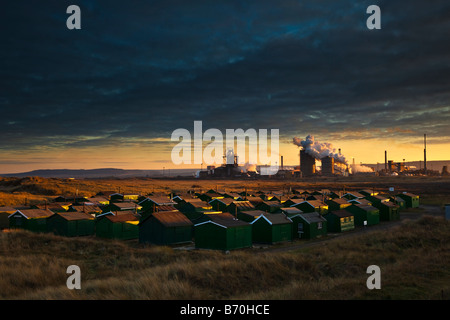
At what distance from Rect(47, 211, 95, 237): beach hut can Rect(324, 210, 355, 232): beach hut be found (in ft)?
96.7

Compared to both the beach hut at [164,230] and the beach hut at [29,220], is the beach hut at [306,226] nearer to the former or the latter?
the beach hut at [164,230]

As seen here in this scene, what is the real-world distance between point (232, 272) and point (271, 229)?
62.6 ft

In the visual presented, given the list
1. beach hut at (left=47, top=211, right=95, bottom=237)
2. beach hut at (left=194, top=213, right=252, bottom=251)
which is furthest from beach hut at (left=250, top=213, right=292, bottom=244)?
beach hut at (left=47, top=211, right=95, bottom=237)

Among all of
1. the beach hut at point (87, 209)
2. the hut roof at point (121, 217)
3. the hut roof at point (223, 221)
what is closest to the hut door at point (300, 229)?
the hut roof at point (223, 221)

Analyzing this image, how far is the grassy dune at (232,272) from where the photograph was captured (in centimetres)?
1570

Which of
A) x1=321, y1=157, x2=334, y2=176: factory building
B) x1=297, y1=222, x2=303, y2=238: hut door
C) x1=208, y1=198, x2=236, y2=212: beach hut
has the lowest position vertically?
x1=297, y1=222, x2=303, y2=238: hut door

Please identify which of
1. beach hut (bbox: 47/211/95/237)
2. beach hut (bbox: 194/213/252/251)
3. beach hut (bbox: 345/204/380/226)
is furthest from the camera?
beach hut (bbox: 345/204/380/226)

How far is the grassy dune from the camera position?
15703 millimetres

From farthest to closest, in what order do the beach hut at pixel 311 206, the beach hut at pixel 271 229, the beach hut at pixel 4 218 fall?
the beach hut at pixel 311 206
the beach hut at pixel 4 218
the beach hut at pixel 271 229

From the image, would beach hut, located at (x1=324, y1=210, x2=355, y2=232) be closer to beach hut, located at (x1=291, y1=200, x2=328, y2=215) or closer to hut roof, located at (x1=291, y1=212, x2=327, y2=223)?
hut roof, located at (x1=291, y1=212, x2=327, y2=223)

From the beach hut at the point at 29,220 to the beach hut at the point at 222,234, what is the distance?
69.8 feet
